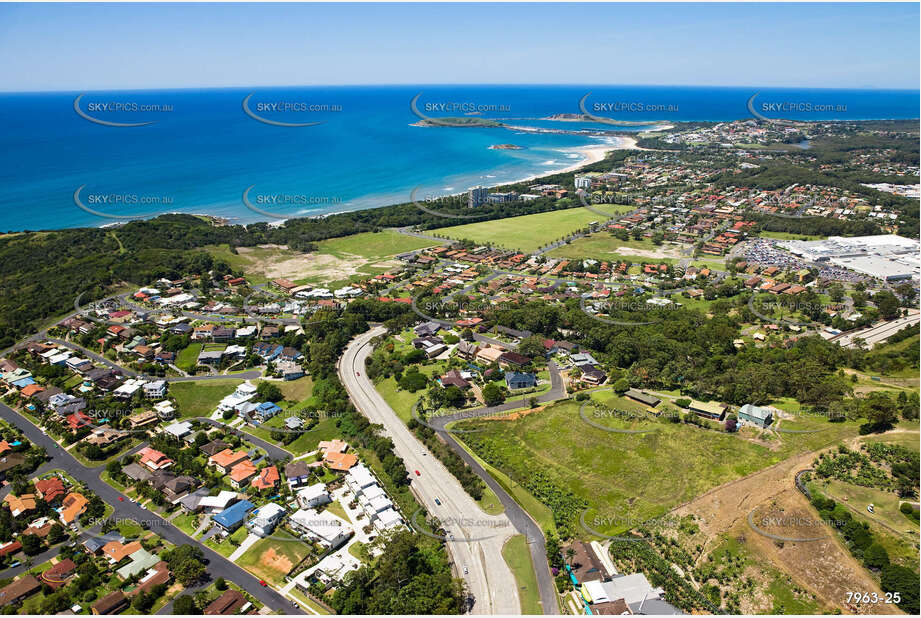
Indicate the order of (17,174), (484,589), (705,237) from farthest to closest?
(17,174) → (705,237) → (484,589)

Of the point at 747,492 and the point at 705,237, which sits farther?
the point at 705,237

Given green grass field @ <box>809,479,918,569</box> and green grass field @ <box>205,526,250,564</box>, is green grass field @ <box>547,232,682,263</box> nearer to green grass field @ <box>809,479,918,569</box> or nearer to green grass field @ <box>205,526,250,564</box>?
green grass field @ <box>809,479,918,569</box>

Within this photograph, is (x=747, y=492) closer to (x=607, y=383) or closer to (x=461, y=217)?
(x=607, y=383)

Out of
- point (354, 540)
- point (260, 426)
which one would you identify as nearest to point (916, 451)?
point (354, 540)

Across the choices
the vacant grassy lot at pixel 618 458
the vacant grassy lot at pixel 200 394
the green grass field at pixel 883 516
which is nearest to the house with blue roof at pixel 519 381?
the vacant grassy lot at pixel 618 458

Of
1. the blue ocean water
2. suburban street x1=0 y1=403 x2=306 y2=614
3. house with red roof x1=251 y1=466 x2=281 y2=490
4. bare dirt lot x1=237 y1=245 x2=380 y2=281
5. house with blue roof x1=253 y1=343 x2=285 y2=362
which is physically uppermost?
the blue ocean water

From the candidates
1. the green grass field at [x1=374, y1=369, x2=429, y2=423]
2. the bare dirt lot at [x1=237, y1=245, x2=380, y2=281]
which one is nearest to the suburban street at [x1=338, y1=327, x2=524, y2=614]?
the green grass field at [x1=374, y1=369, x2=429, y2=423]
